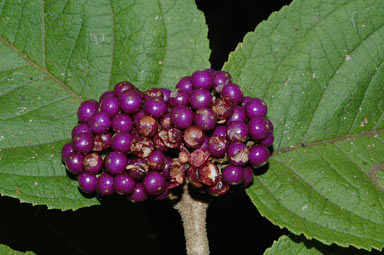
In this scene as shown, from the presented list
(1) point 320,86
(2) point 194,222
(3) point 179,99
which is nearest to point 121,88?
(3) point 179,99

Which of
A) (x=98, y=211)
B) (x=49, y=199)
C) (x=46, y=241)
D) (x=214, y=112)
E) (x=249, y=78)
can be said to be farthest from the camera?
(x=98, y=211)

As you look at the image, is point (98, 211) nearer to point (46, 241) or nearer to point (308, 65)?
point (46, 241)

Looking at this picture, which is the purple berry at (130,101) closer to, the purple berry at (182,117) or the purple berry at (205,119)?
the purple berry at (182,117)

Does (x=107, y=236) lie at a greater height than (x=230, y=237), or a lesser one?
greater

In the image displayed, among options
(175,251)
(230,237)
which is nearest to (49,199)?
(175,251)

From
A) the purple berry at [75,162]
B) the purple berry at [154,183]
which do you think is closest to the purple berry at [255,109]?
the purple berry at [154,183]

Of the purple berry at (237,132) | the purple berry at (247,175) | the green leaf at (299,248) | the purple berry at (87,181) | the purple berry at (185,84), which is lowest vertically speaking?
the green leaf at (299,248)

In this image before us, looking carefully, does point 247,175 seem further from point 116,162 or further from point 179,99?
point 116,162
